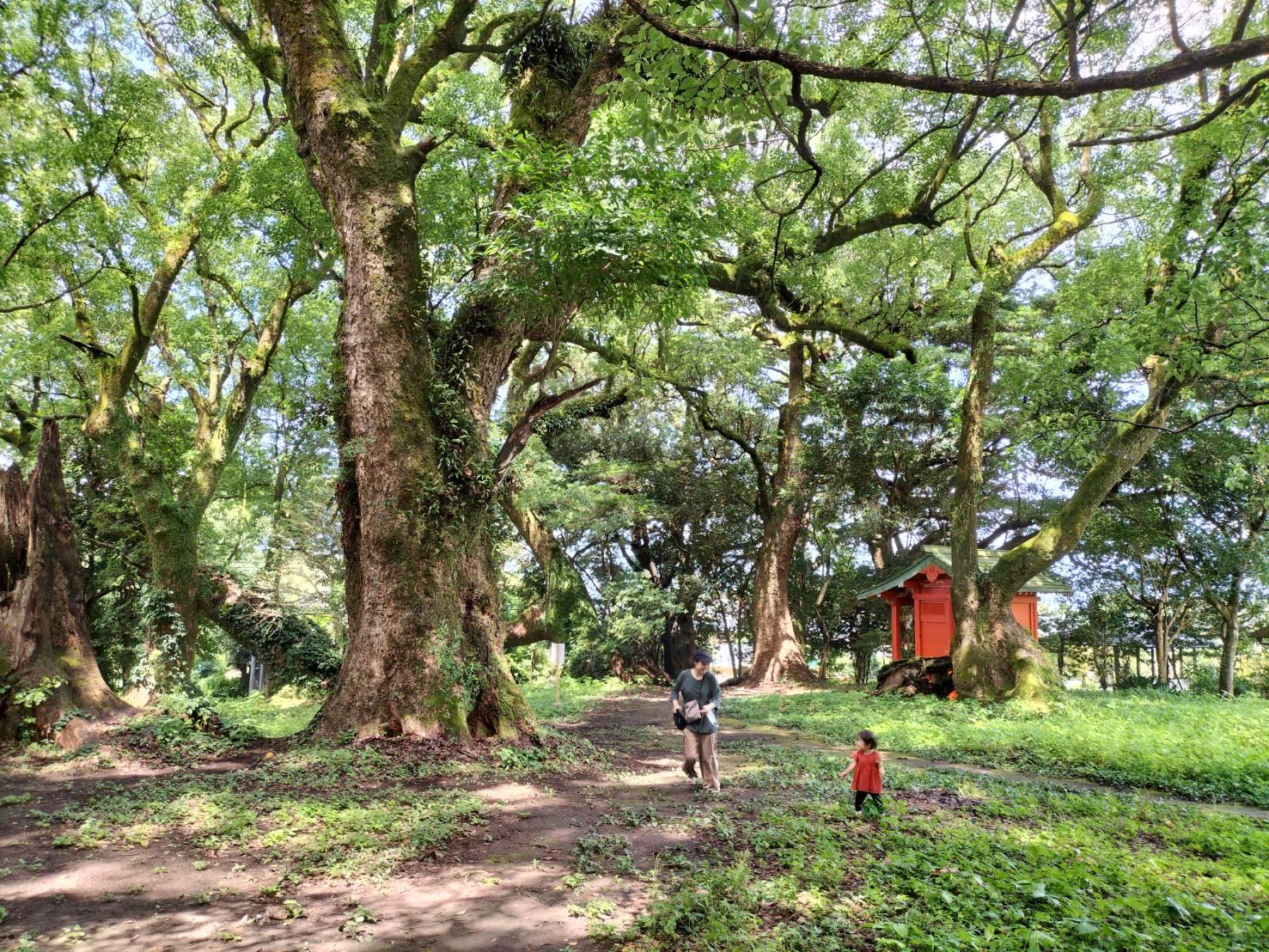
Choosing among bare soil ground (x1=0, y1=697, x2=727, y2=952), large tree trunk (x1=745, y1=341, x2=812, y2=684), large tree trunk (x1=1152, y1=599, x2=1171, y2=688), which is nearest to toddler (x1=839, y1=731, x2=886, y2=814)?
bare soil ground (x1=0, y1=697, x2=727, y2=952)

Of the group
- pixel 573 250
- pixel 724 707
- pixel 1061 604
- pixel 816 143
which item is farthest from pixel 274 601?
pixel 1061 604

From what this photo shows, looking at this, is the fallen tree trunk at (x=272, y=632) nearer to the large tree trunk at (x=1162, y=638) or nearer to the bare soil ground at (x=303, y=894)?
the bare soil ground at (x=303, y=894)

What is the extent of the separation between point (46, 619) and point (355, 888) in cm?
634

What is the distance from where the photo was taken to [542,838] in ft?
17.5

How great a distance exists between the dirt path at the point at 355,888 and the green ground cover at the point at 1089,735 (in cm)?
501

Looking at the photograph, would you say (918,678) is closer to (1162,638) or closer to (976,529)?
(976,529)

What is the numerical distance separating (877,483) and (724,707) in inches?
341

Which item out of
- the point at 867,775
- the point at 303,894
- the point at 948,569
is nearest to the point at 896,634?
the point at 948,569

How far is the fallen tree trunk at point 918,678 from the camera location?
1609 cm

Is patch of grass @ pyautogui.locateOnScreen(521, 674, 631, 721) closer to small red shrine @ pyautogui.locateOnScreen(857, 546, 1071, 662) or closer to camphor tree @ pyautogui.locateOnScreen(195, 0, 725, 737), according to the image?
camphor tree @ pyautogui.locateOnScreen(195, 0, 725, 737)

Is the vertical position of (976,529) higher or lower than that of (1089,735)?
higher

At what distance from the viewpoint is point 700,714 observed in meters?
7.23

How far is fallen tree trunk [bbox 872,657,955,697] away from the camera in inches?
633

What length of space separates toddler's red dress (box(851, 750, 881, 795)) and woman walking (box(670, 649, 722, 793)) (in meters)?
1.35
